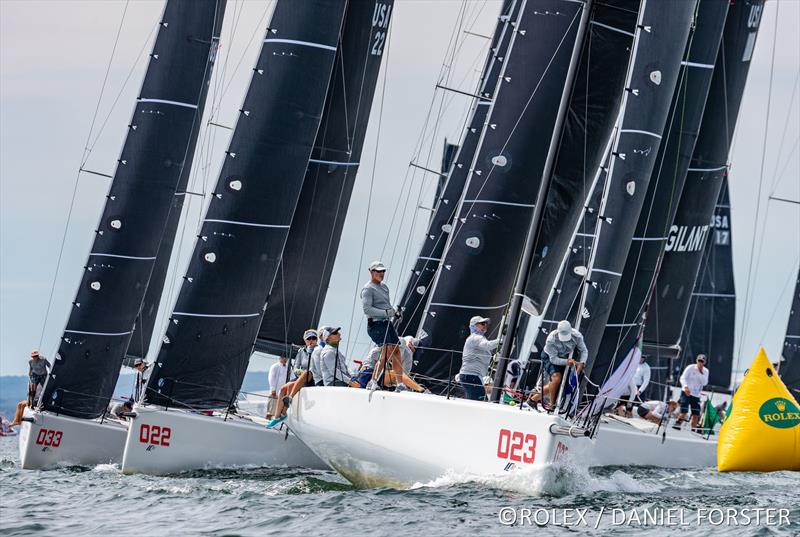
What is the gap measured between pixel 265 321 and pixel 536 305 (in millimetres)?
7256

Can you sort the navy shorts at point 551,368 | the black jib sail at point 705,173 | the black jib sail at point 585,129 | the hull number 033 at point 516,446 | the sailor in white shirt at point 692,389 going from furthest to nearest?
the black jib sail at point 705,173 → the sailor in white shirt at point 692,389 → the black jib sail at point 585,129 → the navy shorts at point 551,368 → the hull number 033 at point 516,446

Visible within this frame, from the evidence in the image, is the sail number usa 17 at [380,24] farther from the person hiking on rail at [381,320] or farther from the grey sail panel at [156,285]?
the person hiking on rail at [381,320]

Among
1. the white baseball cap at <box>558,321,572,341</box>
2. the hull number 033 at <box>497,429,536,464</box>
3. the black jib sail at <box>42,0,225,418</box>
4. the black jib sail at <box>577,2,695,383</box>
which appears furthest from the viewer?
the black jib sail at <box>42,0,225,418</box>

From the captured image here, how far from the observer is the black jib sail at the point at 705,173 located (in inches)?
972

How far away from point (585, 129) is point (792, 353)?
15062 millimetres

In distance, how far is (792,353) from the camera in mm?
28984

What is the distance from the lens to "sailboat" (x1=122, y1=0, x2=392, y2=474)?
1742cm

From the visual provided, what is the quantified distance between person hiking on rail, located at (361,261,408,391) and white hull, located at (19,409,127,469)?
656 cm

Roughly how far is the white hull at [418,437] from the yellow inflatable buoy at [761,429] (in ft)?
12.0

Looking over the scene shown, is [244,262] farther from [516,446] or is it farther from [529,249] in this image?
[516,446]

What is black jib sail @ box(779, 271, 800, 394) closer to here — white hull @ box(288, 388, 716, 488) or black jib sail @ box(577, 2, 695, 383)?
black jib sail @ box(577, 2, 695, 383)

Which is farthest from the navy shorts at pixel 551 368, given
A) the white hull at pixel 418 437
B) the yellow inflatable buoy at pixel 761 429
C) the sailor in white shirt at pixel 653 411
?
the sailor in white shirt at pixel 653 411

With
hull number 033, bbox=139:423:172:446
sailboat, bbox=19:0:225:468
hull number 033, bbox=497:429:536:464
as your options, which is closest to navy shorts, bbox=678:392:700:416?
sailboat, bbox=19:0:225:468

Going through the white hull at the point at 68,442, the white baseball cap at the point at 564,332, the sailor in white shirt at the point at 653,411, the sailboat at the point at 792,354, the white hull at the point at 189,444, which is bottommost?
the white hull at the point at 68,442
